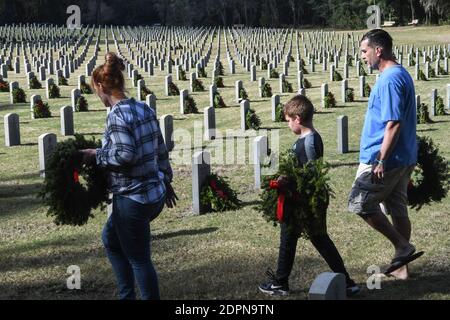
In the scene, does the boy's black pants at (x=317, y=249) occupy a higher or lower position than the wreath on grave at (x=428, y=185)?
lower

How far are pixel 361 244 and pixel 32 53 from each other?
140 ft

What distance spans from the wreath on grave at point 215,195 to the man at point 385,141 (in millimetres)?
4065

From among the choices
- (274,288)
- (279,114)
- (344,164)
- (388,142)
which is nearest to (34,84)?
(279,114)

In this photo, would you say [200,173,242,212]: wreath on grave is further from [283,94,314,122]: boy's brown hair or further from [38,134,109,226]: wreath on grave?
[38,134,109,226]: wreath on grave

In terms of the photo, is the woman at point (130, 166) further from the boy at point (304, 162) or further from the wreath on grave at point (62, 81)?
the wreath on grave at point (62, 81)

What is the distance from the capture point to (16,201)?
1172 cm

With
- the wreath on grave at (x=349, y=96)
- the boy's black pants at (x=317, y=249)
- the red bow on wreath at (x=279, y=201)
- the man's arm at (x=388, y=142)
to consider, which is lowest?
the boy's black pants at (x=317, y=249)

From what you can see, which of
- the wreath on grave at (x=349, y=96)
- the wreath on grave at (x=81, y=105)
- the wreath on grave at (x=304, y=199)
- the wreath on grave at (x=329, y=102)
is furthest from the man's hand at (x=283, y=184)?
the wreath on grave at (x=349, y=96)

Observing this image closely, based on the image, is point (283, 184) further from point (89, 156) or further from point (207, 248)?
point (207, 248)

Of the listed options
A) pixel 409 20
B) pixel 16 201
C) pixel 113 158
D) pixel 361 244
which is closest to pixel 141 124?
pixel 113 158

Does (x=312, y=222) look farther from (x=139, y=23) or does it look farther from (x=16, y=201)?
(x=139, y=23)

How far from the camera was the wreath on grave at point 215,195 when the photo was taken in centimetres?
1038

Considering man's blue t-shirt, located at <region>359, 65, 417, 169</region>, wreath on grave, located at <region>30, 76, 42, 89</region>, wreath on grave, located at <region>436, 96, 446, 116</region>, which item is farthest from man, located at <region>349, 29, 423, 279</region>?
wreath on grave, located at <region>30, 76, 42, 89</region>

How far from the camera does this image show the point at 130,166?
17.7 ft
